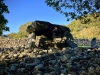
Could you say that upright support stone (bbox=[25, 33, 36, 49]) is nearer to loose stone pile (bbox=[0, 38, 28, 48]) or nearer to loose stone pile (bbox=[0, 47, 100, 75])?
loose stone pile (bbox=[0, 47, 100, 75])

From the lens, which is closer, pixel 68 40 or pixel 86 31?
pixel 68 40

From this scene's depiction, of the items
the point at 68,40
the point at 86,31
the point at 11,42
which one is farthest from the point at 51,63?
the point at 86,31

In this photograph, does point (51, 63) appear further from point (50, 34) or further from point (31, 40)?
point (50, 34)

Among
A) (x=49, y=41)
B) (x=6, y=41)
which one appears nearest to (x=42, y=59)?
(x=49, y=41)

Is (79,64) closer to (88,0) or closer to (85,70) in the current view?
(85,70)

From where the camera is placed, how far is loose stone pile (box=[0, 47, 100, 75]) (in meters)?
11.6

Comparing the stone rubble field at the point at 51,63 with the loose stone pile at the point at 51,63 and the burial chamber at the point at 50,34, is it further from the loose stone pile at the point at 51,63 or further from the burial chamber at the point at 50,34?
the burial chamber at the point at 50,34

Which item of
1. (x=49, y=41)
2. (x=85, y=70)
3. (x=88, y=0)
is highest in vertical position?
(x=88, y=0)

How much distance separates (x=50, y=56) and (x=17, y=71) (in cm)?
240

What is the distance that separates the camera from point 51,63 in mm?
12797

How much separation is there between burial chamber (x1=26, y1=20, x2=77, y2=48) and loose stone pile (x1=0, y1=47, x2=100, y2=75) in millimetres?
3586

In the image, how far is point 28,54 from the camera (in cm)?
1466

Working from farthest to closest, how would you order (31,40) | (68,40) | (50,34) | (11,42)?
(11,42) → (50,34) → (31,40) → (68,40)

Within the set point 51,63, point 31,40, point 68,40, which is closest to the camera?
point 51,63
